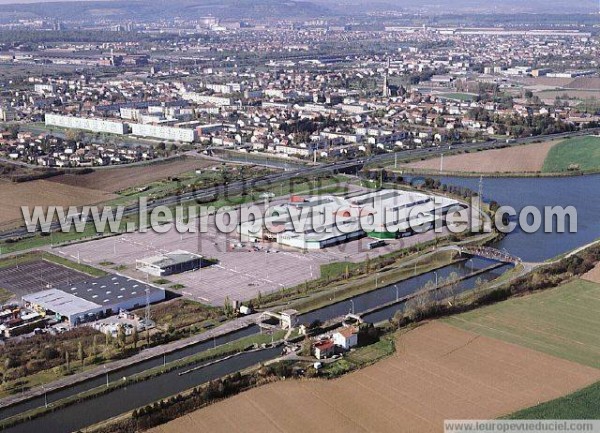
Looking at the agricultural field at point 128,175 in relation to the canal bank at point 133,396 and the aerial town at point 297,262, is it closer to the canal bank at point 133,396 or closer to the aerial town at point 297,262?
the aerial town at point 297,262

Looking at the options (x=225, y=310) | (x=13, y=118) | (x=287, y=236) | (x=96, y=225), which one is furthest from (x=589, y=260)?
(x=13, y=118)

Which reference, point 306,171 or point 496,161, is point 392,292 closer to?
point 306,171

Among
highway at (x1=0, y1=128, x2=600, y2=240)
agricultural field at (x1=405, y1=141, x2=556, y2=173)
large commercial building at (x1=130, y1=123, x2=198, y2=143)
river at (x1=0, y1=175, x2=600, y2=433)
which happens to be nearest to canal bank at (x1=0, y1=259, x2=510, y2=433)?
river at (x1=0, y1=175, x2=600, y2=433)

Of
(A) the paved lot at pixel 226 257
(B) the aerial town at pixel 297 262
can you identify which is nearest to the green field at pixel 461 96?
(B) the aerial town at pixel 297 262

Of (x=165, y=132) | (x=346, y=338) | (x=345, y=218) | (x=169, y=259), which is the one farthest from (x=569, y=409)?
(x=165, y=132)

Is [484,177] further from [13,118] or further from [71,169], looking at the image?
[13,118]

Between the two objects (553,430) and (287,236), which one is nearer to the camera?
(553,430)
